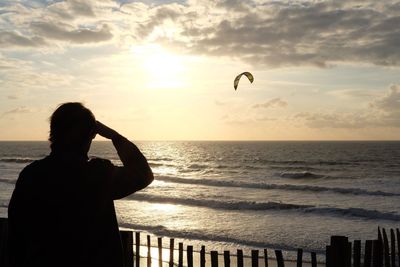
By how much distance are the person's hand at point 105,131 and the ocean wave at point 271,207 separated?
795 inches

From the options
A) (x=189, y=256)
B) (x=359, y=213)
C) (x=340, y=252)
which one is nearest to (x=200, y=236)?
(x=359, y=213)

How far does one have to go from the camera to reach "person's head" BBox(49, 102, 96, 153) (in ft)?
7.82

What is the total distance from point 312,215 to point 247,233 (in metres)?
5.49

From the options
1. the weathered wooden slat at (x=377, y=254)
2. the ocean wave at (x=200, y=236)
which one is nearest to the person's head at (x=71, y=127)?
the weathered wooden slat at (x=377, y=254)

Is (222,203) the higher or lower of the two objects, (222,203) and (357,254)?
the lower

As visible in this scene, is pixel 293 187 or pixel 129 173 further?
pixel 293 187

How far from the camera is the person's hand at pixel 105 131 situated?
254cm

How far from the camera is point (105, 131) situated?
8.38 feet

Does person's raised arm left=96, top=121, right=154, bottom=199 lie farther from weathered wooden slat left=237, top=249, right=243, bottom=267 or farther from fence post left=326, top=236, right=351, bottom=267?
weathered wooden slat left=237, top=249, right=243, bottom=267

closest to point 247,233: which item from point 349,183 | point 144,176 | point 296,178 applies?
point 144,176

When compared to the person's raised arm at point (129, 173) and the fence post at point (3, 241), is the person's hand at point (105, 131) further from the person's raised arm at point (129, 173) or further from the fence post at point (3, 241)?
the fence post at point (3, 241)

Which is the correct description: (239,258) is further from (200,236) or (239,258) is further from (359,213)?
(359,213)

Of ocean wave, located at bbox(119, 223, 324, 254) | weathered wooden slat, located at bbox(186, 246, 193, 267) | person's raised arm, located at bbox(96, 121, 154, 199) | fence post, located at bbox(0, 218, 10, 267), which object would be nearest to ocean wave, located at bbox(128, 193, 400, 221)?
Answer: ocean wave, located at bbox(119, 223, 324, 254)

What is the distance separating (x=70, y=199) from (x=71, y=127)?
346 millimetres
